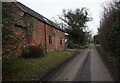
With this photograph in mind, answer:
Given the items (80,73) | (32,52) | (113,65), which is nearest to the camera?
(80,73)

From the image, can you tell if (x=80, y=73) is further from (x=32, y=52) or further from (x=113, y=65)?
(x=32, y=52)

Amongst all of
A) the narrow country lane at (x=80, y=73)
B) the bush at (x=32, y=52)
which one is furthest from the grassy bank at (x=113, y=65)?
the bush at (x=32, y=52)

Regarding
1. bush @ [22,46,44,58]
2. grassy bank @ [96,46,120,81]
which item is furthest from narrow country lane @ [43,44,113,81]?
bush @ [22,46,44,58]

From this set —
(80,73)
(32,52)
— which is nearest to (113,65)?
(80,73)

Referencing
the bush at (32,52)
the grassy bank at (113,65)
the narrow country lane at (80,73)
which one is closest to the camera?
the narrow country lane at (80,73)

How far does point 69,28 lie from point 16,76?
55199 millimetres

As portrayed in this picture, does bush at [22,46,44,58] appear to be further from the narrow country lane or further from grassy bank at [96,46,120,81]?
grassy bank at [96,46,120,81]

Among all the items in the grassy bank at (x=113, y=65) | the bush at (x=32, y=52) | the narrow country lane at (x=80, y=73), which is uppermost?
the bush at (x=32, y=52)

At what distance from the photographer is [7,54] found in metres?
10.4

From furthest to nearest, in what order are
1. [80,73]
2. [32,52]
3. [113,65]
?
[32,52], [113,65], [80,73]

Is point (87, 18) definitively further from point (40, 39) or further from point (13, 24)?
point (13, 24)

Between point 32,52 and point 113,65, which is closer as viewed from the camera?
point 113,65

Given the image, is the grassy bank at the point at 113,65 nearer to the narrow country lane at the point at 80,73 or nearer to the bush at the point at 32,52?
the narrow country lane at the point at 80,73

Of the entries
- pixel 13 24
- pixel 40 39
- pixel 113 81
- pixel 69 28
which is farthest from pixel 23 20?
pixel 69 28
